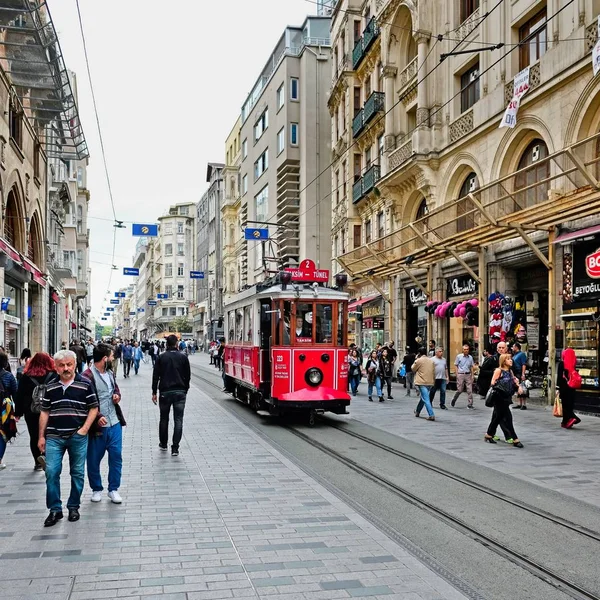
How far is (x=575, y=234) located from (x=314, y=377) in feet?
24.3

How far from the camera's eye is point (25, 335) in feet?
86.1

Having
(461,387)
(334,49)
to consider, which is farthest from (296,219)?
(461,387)

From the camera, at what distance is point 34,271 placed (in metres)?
26.7

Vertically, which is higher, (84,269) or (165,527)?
(84,269)

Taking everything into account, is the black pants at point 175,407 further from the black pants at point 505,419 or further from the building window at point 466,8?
the building window at point 466,8

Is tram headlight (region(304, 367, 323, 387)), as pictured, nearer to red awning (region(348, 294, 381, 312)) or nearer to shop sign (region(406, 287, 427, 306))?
shop sign (region(406, 287, 427, 306))

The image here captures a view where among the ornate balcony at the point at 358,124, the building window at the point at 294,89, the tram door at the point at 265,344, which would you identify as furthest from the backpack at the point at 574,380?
the building window at the point at 294,89

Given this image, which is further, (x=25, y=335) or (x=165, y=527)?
(x=25, y=335)

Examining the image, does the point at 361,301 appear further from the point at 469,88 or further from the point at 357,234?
the point at 469,88

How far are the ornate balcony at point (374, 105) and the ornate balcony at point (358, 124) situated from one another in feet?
3.07

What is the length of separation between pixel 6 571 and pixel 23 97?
2137 centimetres

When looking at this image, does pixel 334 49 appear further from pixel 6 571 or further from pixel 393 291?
pixel 6 571

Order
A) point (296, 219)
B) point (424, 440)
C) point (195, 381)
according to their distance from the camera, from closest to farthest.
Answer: point (424, 440) < point (195, 381) < point (296, 219)

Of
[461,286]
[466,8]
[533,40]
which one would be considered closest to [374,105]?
[466,8]
